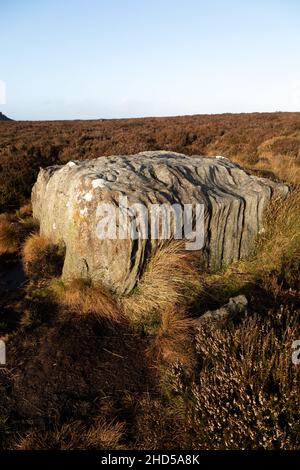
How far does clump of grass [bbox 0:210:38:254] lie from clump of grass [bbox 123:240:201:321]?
9.46 ft

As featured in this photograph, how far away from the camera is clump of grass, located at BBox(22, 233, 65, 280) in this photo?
5133 millimetres

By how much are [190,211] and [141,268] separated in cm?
112

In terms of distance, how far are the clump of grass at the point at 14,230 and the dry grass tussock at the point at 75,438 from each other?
3.88m

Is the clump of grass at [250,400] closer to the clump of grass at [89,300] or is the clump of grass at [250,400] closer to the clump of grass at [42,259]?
the clump of grass at [89,300]

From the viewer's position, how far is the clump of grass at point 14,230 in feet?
20.0

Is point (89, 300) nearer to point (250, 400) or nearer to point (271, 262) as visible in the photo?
point (250, 400)

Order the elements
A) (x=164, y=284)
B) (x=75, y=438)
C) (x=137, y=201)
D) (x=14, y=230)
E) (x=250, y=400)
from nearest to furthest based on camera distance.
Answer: (x=250, y=400), (x=75, y=438), (x=164, y=284), (x=137, y=201), (x=14, y=230)

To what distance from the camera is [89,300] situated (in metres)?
4.34

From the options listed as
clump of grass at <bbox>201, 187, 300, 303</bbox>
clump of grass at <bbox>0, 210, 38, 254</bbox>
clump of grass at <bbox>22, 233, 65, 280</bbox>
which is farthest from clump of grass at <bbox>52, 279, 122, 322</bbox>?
clump of grass at <bbox>0, 210, 38, 254</bbox>

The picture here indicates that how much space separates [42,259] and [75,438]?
296cm

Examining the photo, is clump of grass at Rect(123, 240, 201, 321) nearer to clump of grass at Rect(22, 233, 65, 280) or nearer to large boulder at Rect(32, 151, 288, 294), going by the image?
large boulder at Rect(32, 151, 288, 294)

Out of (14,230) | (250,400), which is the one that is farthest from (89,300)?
(14,230)

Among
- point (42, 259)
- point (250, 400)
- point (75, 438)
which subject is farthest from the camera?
point (42, 259)

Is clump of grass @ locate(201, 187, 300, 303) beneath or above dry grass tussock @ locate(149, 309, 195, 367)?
above
